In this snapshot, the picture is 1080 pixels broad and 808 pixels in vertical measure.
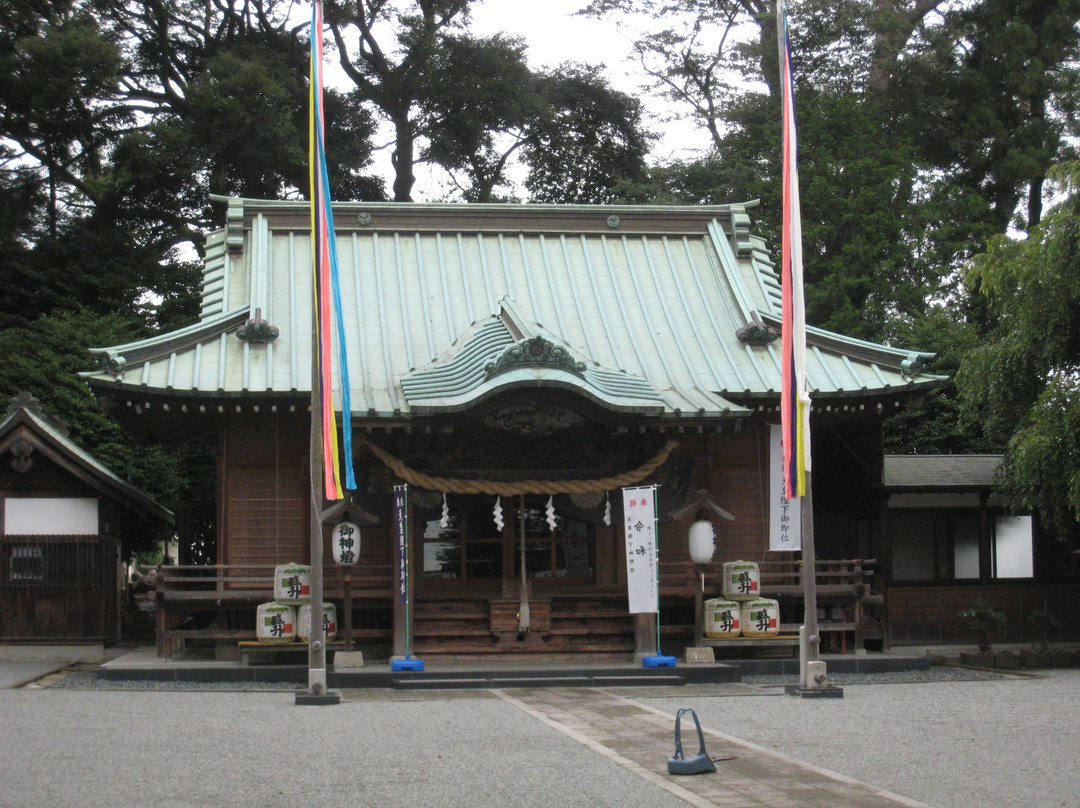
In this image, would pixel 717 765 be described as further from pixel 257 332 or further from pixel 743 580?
pixel 257 332

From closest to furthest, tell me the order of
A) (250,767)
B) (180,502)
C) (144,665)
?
(250,767)
(144,665)
(180,502)

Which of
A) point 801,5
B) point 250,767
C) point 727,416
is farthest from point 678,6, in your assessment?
point 250,767

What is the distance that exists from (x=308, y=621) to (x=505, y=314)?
4.97m

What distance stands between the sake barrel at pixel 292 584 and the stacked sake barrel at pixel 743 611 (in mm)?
5490

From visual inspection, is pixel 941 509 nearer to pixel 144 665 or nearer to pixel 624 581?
pixel 624 581

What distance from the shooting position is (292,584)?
15.9 meters

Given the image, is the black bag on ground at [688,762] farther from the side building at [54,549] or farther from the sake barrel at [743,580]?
the side building at [54,549]

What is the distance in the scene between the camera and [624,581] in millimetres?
18094

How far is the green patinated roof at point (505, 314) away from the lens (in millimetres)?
16469

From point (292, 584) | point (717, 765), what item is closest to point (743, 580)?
point (292, 584)

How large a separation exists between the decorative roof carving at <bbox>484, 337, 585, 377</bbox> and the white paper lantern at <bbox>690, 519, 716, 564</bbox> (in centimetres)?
280

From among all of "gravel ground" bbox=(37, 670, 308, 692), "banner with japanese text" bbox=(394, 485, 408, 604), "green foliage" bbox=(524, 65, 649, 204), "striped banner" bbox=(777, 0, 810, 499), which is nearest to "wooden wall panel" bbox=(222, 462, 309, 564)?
"banner with japanese text" bbox=(394, 485, 408, 604)

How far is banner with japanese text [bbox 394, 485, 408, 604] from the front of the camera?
1570 cm

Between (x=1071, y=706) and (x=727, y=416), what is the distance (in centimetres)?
558
